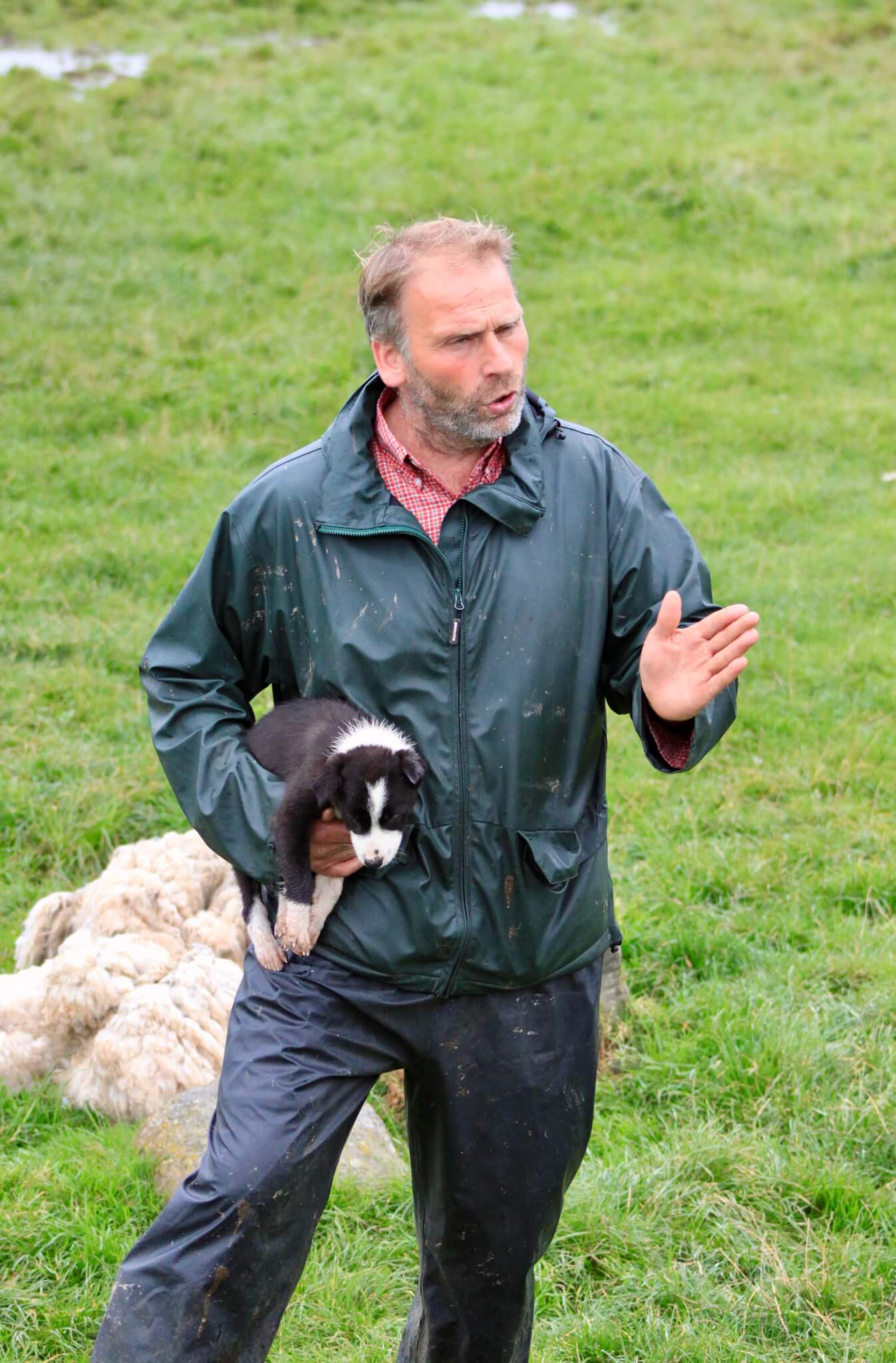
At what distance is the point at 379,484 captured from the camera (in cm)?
346

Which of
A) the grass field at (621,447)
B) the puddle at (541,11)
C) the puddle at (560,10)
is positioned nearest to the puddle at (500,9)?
the puddle at (541,11)

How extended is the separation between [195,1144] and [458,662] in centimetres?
212

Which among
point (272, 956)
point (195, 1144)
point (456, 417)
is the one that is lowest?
point (195, 1144)

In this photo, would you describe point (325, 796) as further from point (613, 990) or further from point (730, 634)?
point (613, 990)

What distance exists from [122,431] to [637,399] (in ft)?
13.8

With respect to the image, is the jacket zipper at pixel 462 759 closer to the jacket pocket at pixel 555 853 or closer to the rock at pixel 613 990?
the jacket pocket at pixel 555 853

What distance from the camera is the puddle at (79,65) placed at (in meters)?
17.0

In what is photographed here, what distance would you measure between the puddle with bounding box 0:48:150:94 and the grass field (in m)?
0.52

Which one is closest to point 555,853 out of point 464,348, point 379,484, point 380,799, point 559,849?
point 559,849

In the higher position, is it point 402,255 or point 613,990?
point 402,255

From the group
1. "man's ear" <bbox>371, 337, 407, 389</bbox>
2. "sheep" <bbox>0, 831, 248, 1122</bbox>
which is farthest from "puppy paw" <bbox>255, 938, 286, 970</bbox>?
"sheep" <bbox>0, 831, 248, 1122</bbox>

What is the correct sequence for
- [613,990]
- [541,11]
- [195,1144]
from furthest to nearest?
[541,11]
[613,990]
[195,1144]

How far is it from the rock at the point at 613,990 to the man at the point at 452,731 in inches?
73.9

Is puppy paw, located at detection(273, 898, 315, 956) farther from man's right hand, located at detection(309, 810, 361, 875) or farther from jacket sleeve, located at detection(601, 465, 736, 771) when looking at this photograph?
jacket sleeve, located at detection(601, 465, 736, 771)
